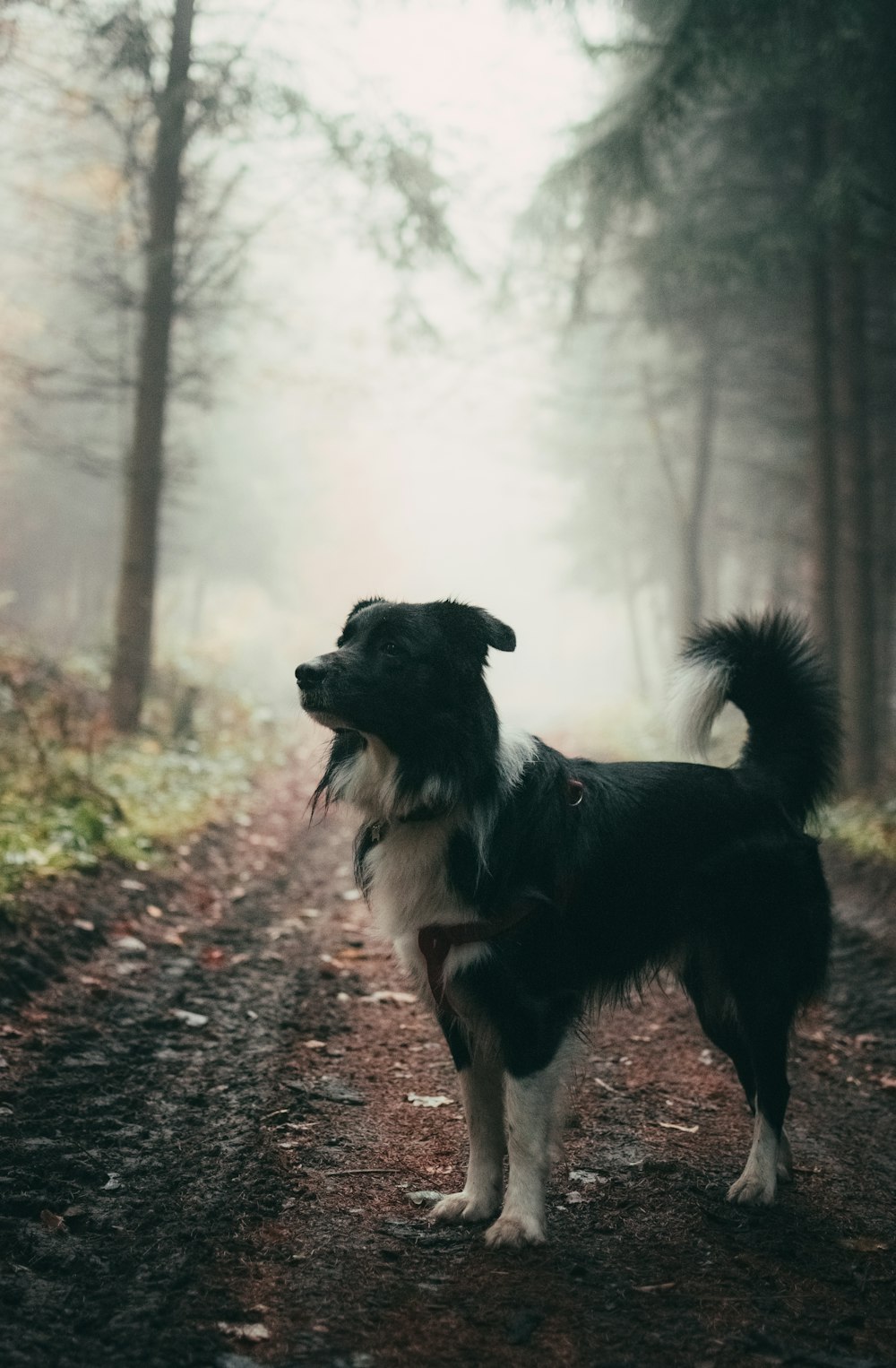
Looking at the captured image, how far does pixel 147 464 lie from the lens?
13.5 m

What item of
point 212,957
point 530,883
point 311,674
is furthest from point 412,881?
point 212,957

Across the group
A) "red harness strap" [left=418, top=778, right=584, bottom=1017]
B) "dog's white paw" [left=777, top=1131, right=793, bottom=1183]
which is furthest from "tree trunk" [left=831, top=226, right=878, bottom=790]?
"red harness strap" [left=418, top=778, right=584, bottom=1017]

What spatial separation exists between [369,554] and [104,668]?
30.5 m

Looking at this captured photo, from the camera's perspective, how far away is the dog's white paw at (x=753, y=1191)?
3.92 meters

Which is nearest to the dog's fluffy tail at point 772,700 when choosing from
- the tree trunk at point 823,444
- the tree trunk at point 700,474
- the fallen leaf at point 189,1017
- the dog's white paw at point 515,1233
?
the dog's white paw at point 515,1233

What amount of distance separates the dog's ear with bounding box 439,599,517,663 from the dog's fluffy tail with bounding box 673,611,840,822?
46.2 inches

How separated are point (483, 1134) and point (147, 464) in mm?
11468

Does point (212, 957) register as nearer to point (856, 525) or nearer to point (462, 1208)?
point (462, 1208)

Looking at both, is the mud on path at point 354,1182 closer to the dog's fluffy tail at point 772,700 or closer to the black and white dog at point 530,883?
the black and white dog at point 530,883

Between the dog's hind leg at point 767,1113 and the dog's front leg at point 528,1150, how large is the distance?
0.87 metres

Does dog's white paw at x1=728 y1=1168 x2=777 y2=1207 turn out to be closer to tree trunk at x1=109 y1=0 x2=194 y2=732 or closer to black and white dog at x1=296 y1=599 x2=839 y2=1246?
black and white dog at x1=296 y1=599 x2=839 y2=1246

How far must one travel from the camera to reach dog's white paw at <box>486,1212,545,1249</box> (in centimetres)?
351

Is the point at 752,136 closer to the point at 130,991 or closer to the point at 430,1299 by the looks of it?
the point at 130,991

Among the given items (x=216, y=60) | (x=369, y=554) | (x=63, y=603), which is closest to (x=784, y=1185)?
(x=216, y=60)
